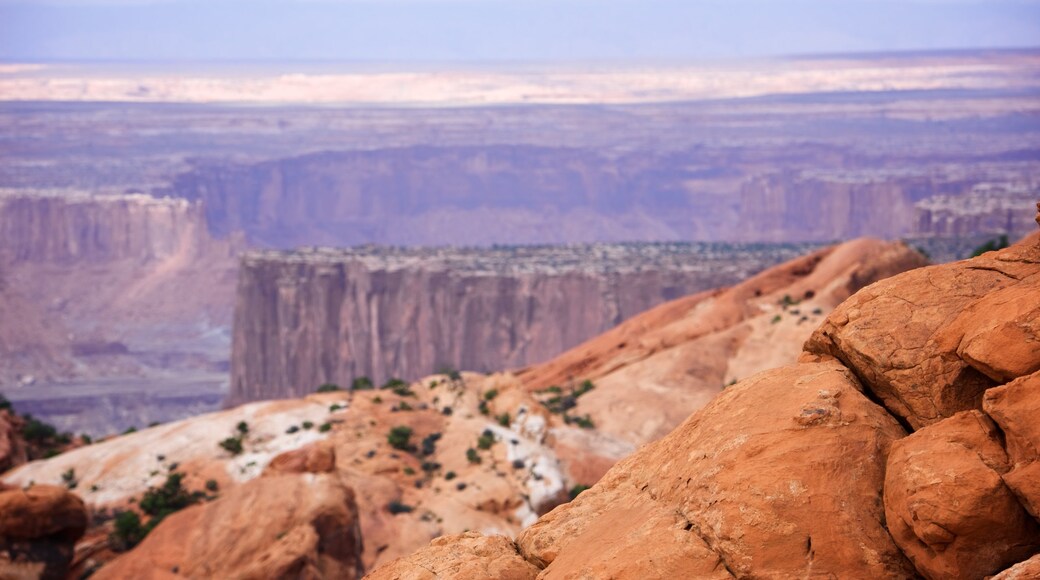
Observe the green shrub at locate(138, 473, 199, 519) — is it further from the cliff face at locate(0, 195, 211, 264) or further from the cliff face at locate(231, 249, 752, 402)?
the cliff face at locate(0, 195, 211, 264)

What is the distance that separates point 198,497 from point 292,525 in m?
11.7

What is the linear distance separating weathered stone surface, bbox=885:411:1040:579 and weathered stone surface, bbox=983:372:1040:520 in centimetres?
17

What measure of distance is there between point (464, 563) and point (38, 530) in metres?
26.1

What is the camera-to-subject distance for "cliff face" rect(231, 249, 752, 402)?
11681cm

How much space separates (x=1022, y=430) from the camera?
1214cm

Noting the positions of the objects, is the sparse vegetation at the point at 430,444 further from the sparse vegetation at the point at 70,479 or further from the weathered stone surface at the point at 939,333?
the weathered stone surface at the point at 939,333

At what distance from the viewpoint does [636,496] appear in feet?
49.6

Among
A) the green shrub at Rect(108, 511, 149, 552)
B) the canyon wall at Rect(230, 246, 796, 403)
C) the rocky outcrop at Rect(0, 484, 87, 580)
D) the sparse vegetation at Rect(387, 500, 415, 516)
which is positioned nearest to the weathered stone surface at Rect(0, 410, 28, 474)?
the green shrub at Rect(108, 511, 149, 552)

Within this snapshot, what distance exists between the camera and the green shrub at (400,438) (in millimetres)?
49969

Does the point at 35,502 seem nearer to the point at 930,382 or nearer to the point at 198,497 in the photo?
the point at 198,497

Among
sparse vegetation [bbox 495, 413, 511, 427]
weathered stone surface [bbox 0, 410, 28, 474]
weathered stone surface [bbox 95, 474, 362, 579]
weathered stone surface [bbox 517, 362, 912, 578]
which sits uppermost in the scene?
weathered stone surface [bbox 517, 362, 912, 578]

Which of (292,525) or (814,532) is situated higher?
(814,532)

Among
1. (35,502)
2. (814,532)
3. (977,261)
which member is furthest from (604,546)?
(35,502)

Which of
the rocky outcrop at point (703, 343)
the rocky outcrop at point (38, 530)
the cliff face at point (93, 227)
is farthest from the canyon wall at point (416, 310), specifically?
the rocky outcrop at point (38, 530)
